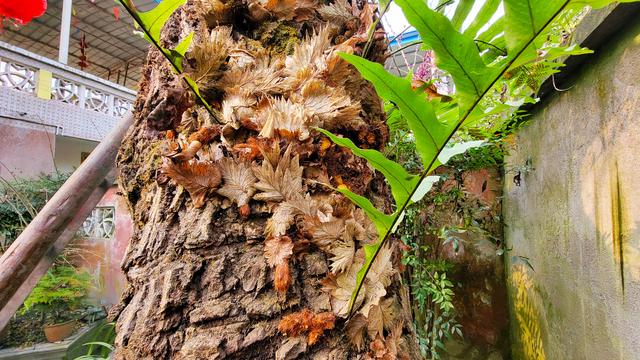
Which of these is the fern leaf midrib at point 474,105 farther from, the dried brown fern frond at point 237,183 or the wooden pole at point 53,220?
the wooden pole at point 53,220

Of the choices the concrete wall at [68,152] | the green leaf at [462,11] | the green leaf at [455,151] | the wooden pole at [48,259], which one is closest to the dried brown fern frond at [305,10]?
the green leaf at [462,11]

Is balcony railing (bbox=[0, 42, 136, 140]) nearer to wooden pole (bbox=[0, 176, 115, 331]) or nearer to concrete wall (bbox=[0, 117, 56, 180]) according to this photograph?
concrete wall (bbox=[0, 117, 56, 180])

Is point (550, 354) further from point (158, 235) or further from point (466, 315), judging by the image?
point (158, 235)

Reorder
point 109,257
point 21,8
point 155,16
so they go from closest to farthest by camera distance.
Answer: point 155,16 → point 21,8 → point 109,257

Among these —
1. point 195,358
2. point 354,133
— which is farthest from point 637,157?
point 195,358

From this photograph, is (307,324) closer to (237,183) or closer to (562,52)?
(237,183)

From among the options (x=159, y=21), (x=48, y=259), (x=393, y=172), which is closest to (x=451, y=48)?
(x=393, y=172)

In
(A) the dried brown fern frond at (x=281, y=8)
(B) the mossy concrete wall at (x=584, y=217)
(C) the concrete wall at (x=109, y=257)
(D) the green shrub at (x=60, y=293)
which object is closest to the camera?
(A) the dried brown fern frond at (x=281, y=8)
